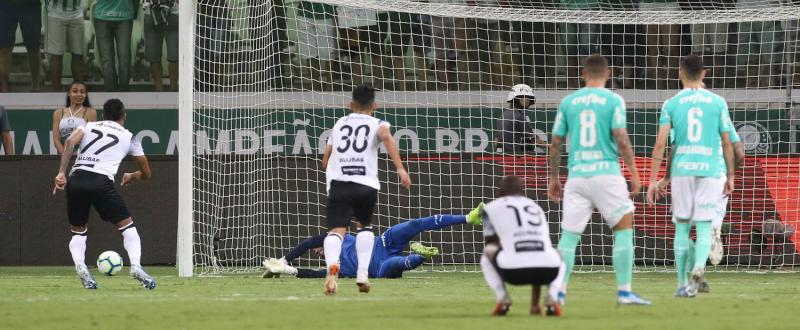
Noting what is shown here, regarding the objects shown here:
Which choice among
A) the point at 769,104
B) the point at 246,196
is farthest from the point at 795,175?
the point at 246,196

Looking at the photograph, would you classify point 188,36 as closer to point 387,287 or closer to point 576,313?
point 387,287

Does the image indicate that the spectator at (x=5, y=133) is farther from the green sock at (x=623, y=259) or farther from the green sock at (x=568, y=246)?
the green sock at (x=623, y=259)

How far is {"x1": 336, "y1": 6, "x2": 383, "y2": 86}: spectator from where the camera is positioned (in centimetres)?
2122

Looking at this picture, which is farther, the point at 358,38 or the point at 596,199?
the point at 358,38

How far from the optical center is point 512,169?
19.0 meters

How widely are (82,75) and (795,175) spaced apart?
410 inches

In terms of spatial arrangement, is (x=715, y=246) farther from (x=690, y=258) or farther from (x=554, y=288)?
(x=554, y=288)

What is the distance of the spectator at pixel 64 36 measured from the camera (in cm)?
2273

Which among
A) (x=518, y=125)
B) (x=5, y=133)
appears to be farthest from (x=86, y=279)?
(x=518, y=125)

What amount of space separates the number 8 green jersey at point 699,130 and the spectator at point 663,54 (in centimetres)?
886

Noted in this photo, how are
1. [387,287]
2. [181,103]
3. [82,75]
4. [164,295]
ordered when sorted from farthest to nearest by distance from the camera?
[82,75] < [181,103] < [387,287] < [164,295]

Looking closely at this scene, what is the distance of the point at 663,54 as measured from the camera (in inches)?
830

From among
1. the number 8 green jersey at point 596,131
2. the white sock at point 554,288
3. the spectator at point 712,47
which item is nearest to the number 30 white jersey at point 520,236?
the white sock at point 554,288

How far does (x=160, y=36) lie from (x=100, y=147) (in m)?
8.97
